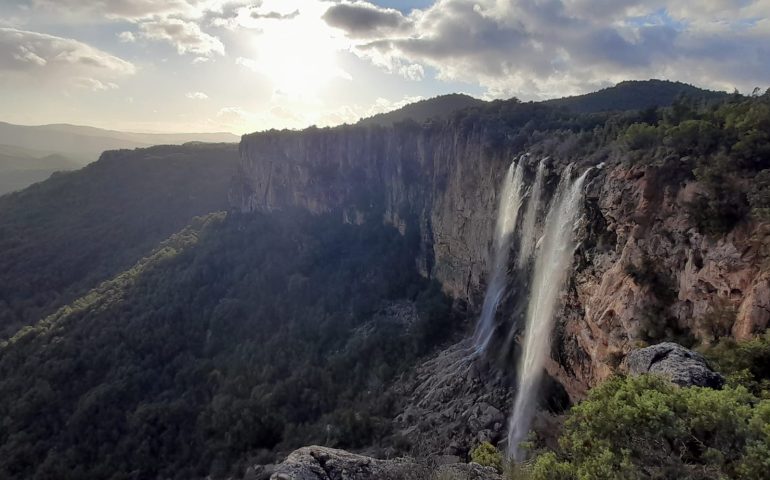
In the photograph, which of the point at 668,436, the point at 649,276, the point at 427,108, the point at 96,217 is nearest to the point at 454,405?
the point at 649,276

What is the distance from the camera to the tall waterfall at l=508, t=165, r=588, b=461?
23844 millimetres

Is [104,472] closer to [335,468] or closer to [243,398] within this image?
[243,398]

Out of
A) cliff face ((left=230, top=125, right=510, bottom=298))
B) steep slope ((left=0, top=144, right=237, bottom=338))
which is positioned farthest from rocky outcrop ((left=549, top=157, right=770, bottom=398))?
steep slope ((left=0, top=144, right=237, bottom=338))

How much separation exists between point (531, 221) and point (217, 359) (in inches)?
1296

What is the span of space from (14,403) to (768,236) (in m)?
50.9

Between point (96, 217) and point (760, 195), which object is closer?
point (760, 195)

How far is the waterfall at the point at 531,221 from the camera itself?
29.9 meters

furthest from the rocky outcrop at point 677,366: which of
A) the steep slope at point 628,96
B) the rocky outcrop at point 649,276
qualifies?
the steep slope at point 628,96

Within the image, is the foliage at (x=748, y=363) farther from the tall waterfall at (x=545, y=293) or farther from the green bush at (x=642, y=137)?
the tall waterfall at (x=545, y=293)

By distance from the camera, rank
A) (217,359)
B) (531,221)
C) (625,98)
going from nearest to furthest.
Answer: (531,221), (217,359), (625,98)

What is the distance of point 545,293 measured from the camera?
84.8 ft

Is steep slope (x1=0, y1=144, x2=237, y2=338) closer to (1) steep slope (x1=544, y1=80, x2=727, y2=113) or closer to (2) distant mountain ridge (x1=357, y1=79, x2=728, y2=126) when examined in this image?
(2) distant mountain ridge (x1=357, y1=79, x2=728, y2=126)

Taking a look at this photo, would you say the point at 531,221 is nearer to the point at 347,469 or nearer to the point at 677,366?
the point at 677,366

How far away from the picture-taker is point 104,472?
3506cm
